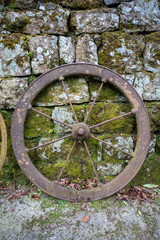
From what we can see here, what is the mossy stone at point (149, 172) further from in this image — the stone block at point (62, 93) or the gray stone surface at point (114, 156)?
the stone block at point (62, 93)

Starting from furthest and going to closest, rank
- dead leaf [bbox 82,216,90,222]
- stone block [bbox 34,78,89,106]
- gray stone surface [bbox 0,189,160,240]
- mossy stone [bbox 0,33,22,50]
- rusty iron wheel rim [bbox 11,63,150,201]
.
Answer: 1. stone block [bbox 34,78,89,106]
2. mossy stone [bbox 0,33,22,50]
3. rusty iron wheel rim [bbox 11,63,150,201]
4. dead leaf [bbox 82,216,90,222]
5. gray stone surface [bbox 0,189,160,240]

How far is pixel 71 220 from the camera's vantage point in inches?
64.7

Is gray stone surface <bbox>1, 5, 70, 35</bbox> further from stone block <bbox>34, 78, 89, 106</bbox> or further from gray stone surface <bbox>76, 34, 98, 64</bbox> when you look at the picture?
stone block <bbox>34, 78, 89, 106</bbox>

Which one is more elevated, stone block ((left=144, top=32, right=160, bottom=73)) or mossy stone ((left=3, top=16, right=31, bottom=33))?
mossy stone ((left=3, top=16, right=31, bottom=33))

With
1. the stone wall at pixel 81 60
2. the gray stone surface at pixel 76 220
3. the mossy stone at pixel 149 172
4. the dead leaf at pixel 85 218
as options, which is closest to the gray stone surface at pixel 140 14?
the stone wall at pixel 81 60

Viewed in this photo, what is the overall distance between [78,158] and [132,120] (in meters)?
0.90

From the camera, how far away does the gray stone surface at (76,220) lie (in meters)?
1.48

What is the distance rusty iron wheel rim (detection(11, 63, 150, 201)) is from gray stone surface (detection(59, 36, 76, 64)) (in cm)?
15

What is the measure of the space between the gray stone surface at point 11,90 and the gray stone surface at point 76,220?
1.16 metres

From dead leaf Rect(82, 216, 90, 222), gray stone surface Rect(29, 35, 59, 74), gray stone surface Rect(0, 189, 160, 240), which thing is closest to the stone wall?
gray stone surface Rect(29, 35, 59, 74)

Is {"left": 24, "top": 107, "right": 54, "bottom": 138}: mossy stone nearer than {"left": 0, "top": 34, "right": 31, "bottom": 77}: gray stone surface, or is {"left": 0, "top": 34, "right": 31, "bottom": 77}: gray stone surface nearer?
{"left": 0, "top": 34, "right": 31, "bottom": 77}: gray stone surface

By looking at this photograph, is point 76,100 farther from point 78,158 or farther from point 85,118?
point 78,158

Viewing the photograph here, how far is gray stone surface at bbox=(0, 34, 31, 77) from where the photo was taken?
6.52 feet

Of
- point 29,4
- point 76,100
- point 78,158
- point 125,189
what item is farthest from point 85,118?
point 29,4
